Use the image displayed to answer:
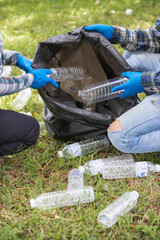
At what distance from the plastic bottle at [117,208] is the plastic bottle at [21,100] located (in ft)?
4.40

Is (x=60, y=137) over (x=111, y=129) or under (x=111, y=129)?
under

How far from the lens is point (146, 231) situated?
1655mm

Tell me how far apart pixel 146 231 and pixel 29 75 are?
Answer: 1222 millimetres

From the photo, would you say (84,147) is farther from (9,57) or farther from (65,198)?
(9,57)

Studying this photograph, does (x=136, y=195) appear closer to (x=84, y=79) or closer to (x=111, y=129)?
(x=111, y=129)

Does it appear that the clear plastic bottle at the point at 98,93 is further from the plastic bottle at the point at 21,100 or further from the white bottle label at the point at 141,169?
the plastic bottle at the point at 21,100

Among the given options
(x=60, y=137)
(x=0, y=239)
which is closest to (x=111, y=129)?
(x=60, y=137)

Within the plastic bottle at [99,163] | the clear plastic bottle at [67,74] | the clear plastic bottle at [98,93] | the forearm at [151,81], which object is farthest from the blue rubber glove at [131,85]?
the plastic bottle at [99,163]

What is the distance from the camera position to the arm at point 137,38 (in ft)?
7.55

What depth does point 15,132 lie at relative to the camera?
2049 millimetres

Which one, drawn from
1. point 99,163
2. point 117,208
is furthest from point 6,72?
point 117,208

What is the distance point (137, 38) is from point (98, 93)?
21.4 inches

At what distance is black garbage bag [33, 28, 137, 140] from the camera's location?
205cm

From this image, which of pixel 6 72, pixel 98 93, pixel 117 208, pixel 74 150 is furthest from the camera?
pixel 6 72
